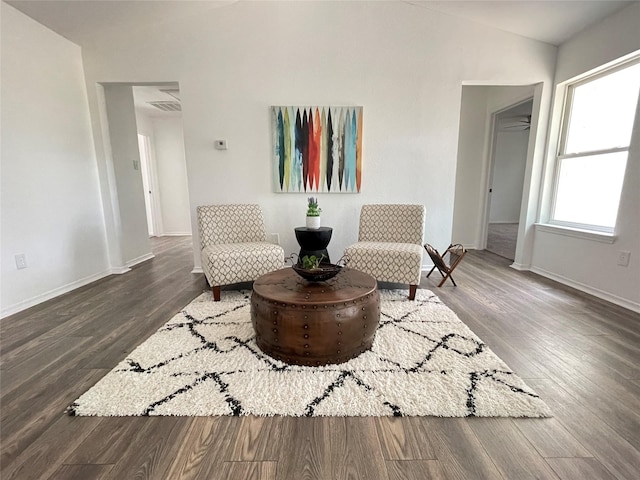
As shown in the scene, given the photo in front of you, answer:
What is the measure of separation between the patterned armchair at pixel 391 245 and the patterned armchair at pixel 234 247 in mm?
788

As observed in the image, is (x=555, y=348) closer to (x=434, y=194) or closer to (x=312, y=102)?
(x=434, y=194)

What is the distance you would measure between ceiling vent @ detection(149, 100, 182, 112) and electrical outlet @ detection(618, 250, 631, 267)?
20.3 ft

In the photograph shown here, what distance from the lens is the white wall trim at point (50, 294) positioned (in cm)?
227

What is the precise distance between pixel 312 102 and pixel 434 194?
1766 millimetres

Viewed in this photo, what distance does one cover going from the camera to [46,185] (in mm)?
2592

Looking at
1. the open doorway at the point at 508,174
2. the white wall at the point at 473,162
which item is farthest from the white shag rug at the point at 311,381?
the open doorway at the point at 508,174

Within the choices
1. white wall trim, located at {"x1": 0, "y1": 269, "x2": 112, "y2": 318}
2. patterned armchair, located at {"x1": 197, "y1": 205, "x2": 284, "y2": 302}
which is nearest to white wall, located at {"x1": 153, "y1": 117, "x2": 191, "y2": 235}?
white wall trim, located at {"x1": 0, "y1": 269, "x2": 112, "y2": 318}

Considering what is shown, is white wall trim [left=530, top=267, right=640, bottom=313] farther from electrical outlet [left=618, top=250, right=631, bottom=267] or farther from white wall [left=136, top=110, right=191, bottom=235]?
white wall [left=136, top=110, right=191, bottom=235]

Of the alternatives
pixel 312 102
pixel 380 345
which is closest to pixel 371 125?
pixel 312 102

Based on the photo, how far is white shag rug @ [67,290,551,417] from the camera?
1262mm

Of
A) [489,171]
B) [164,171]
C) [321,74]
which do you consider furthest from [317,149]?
[164,171]

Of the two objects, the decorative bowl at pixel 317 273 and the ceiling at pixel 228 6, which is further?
the ceiling at pixel 228 6

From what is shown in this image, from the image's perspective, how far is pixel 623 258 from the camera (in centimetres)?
240

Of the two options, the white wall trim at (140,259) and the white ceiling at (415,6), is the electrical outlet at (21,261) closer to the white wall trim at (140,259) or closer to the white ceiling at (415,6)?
the white wall trim at (140,259)
